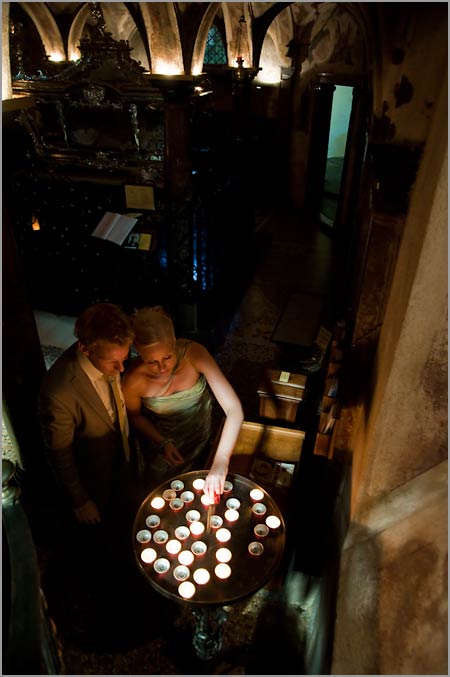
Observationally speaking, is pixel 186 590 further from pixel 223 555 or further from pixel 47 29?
pixel 47 29

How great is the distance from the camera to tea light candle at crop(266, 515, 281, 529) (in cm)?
259

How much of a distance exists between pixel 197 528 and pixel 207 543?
0.10 m

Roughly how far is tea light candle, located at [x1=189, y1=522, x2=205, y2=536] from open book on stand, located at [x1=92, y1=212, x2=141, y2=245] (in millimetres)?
4607

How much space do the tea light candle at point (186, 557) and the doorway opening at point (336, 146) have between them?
11384 mm

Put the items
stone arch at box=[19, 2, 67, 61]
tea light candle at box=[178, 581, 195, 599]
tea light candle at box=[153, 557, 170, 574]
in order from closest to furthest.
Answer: tea light candle at box=[178, 581, 195, 599]
tea light candle at box=[153, 557, 170, 574]
stone arch at box=[19, 2, 67, 61]

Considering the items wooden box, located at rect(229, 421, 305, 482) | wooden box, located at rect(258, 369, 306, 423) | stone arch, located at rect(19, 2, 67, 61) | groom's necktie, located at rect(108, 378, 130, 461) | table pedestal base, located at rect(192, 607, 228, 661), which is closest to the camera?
table pedestal base, located at rect(192, 607, 228, 661)

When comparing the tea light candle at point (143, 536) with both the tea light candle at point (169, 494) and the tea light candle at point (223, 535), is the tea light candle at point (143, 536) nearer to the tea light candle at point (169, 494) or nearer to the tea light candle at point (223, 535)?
the tea light candle at point (169, 494)

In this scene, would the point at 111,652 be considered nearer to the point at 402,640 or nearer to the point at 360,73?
the point at 402,640

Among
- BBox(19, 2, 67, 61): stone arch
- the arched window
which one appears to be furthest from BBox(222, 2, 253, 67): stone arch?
Result: BBox(19, 2, 67, 61): stone arch

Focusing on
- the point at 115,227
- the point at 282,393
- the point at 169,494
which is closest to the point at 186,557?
the point at 169,494

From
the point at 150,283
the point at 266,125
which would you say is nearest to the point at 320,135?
the point at 266,125

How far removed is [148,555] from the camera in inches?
95.7

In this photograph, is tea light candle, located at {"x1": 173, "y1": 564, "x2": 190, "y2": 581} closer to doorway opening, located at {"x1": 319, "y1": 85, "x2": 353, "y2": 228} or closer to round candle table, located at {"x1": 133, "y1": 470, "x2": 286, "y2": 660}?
round candle table, located at {"x1": 133, "y1": 470, "x2": 286, "y2": 660}

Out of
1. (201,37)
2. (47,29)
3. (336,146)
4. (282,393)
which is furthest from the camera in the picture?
(336,146)
